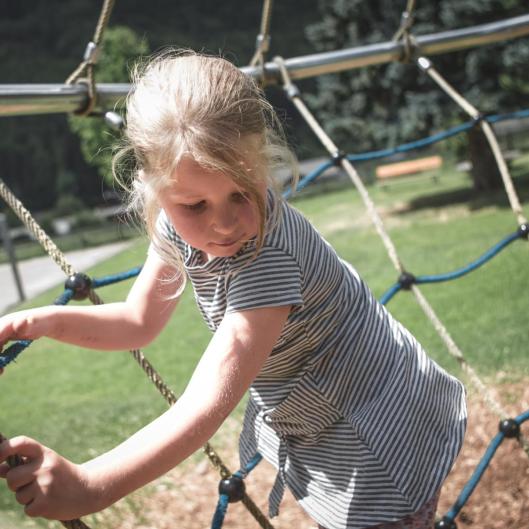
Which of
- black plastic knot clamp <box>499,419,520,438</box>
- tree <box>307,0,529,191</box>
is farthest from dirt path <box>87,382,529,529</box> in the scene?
tree <box>307,0,529,191</box>

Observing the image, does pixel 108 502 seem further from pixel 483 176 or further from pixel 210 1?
pixel 210 1

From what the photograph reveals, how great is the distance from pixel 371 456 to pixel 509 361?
1.58 meters

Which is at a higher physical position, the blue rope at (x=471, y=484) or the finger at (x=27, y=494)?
the finger at (x=27, y=494)

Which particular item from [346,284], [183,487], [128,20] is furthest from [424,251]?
[128,20]

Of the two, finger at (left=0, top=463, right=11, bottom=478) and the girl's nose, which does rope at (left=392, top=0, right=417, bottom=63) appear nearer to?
the girl's nose

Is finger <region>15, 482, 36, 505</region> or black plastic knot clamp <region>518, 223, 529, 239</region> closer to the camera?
finger <region>15, 482, 36, 505</region>

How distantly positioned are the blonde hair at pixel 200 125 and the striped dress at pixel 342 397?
0.28ft

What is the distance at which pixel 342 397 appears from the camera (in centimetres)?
85

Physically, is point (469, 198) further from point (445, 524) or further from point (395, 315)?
point (445, 524)

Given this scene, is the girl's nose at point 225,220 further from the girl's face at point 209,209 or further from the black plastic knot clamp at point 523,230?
the black plastic knot clamp at point 523,230

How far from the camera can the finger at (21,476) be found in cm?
57

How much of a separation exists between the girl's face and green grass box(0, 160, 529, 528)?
0.99 m

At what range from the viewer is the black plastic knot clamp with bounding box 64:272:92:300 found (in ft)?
3.73

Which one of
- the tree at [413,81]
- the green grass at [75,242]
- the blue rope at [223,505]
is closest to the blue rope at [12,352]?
the blue rope at [223,505]
